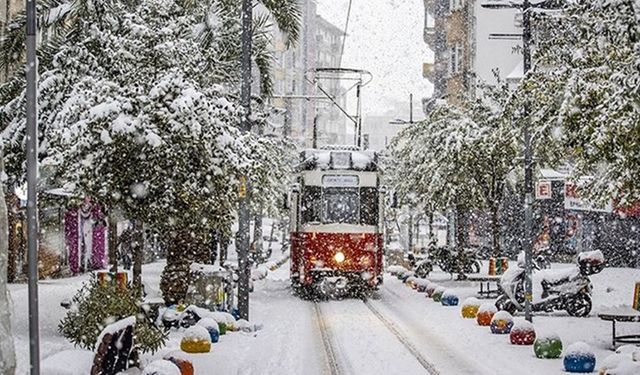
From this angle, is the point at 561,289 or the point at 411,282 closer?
the point at 561,289

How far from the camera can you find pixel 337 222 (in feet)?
92.1

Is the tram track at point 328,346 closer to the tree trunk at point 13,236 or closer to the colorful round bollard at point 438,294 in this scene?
the colorful round bollard at point 438,294

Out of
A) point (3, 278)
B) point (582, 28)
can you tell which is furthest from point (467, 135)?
point (3, 278)

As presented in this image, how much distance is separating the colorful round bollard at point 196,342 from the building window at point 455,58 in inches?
1926

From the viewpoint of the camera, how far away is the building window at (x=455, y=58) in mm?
64000

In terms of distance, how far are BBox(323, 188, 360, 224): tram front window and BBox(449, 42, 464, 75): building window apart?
36.9 metres

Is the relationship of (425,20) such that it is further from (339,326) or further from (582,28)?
A: (582,28)

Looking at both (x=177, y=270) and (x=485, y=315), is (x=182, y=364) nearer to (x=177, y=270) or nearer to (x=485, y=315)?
(x=485, y=315)

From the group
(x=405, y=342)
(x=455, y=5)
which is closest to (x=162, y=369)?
(x=405, y=342)

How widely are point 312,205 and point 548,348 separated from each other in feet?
41.6

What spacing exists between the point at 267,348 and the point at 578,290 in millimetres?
8859

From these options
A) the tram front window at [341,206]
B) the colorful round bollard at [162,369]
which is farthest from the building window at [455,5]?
→ the colorful round bollard at [162,369]

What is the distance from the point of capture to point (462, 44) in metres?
63.5

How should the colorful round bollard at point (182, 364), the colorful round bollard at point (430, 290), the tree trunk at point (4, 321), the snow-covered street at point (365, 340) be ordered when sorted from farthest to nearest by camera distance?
the colorful round bollard at point (430, 290)
the snow-covered street at point (365, 340)
the colorful round bollard at point (182, 364)
the tree trunk at point (4, 321)
